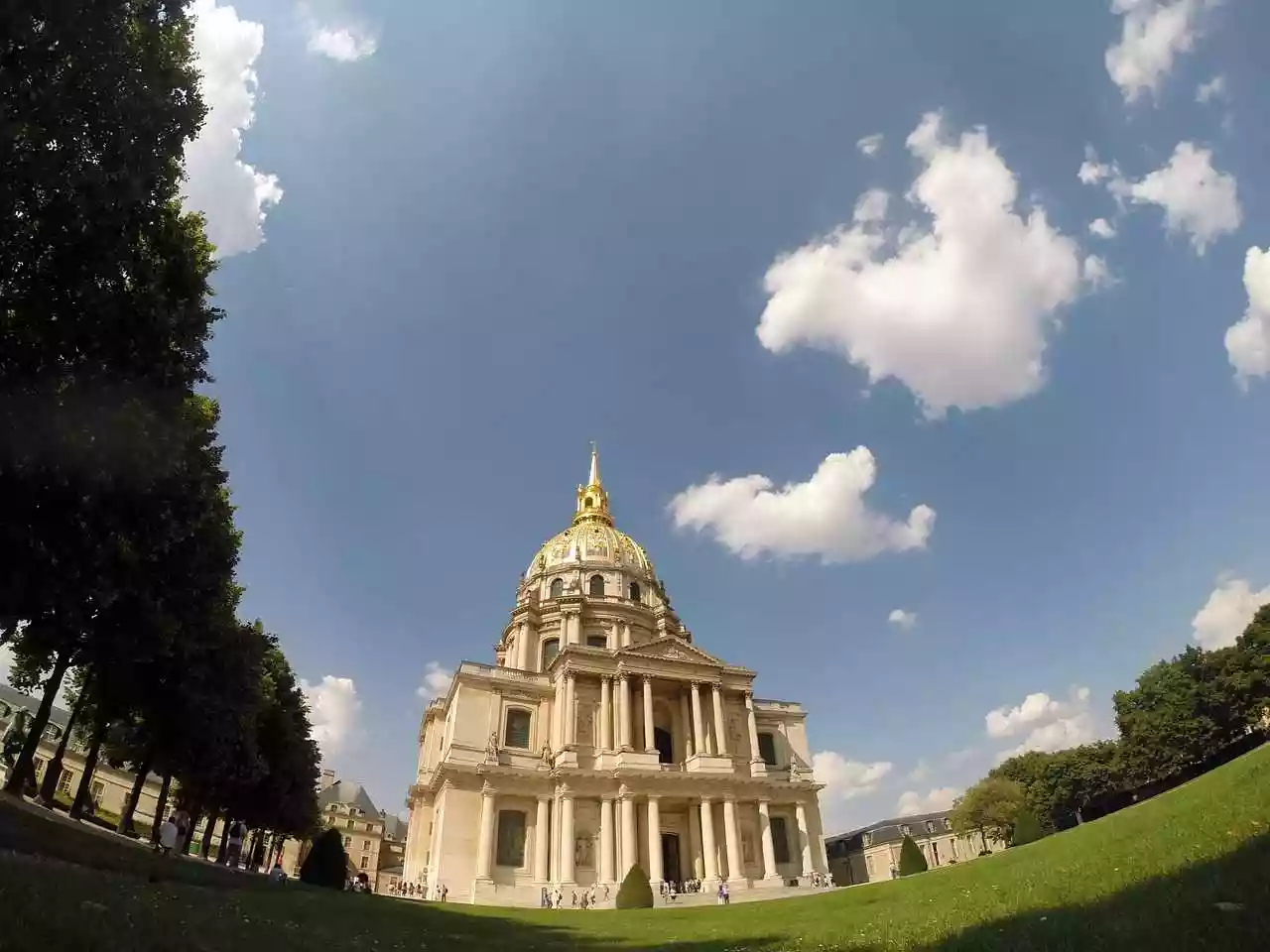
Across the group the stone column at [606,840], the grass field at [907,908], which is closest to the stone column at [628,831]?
the stone column at [606,840]

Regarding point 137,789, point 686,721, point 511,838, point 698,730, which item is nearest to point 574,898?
point 511,838

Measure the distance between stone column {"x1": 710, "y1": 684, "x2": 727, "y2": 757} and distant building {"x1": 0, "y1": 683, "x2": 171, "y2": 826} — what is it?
154ft

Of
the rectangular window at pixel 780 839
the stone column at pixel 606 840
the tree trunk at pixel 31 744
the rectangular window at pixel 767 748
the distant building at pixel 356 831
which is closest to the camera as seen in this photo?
the tree trunk at pixel 31 744

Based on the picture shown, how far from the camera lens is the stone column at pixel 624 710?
4691 centimetres

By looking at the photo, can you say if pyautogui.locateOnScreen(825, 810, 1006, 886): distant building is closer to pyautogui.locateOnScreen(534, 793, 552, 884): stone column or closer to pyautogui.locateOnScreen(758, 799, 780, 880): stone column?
pyautogui.locateOnScreen(758, 799, 780, 880): stone column

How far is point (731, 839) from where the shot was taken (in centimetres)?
4506

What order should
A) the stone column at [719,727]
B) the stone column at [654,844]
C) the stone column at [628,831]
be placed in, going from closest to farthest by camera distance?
the stone column at [654,844] < the stone column at [628,831] < the stone column at [719,727]

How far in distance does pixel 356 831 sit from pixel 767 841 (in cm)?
7184

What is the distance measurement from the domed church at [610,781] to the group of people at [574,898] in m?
0.54

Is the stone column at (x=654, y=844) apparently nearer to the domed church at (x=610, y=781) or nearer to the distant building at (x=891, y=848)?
the domed church at (x=610, y=781)

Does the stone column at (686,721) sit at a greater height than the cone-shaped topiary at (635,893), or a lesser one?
greater

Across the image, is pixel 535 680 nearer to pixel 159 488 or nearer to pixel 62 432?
pixel 159 488

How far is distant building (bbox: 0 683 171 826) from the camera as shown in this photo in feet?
203

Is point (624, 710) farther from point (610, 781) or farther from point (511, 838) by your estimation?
point (511, 838)
